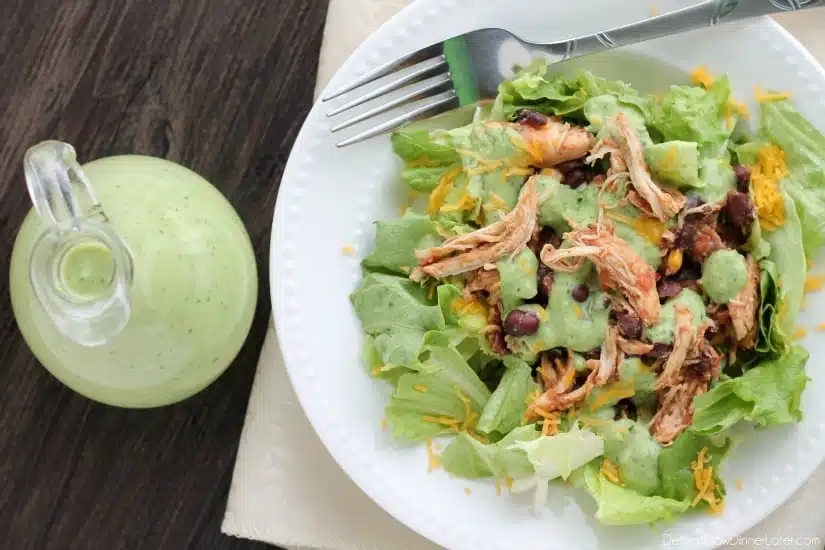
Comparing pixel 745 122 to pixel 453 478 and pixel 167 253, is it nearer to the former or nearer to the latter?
pixel 453 478

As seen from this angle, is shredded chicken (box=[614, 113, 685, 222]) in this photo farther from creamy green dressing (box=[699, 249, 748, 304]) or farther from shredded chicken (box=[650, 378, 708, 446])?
shredded chicken (box=[650, 378, 708, 446])

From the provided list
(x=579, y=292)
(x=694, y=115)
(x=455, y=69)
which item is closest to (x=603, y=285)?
(x=579, y=292)

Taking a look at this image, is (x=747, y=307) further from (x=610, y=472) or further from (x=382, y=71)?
(x=382, y=71)

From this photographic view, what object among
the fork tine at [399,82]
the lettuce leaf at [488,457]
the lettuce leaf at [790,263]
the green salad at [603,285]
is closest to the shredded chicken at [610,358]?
the green salad at [603,285]

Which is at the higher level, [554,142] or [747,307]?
[554,142]

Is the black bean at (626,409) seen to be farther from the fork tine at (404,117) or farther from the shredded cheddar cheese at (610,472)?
the fork tine at (404,117)

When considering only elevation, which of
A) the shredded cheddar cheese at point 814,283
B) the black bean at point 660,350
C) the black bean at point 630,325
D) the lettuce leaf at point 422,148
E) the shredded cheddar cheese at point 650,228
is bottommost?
the black bean at point 660,350

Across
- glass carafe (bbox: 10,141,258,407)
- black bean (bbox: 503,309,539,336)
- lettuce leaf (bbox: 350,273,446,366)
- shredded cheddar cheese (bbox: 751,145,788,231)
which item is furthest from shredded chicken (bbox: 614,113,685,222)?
glass carafe (bbox: 10,141,258,407)

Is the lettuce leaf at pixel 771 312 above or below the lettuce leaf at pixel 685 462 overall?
above
